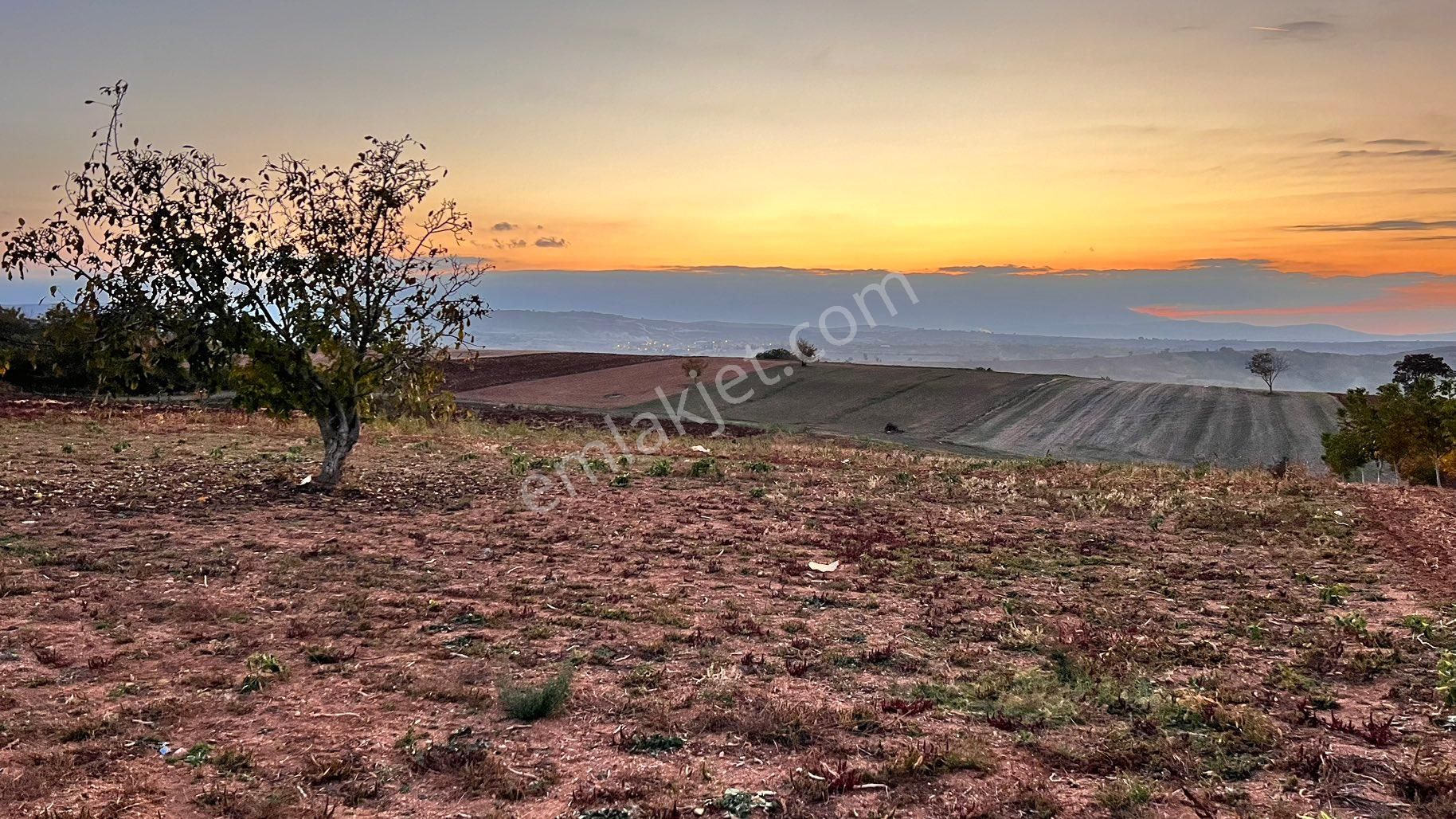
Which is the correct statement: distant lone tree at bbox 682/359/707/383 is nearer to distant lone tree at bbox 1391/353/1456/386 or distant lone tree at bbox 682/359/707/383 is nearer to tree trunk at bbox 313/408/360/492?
distant lone tree at bbox 1391/353/1456/386

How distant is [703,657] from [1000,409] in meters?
68.0

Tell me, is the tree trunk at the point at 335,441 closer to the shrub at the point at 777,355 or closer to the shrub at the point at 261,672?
the shrub at the point at 261,672

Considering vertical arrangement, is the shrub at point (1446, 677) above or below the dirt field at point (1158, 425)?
above

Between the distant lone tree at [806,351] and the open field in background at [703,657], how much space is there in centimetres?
8386

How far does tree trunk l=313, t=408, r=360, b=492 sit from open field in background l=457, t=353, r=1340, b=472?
41014 millimetres

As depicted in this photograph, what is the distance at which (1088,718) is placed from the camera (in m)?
7.17

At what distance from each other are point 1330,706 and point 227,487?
18982mm

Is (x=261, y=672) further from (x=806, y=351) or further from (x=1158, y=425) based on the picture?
(x=806, y=351)

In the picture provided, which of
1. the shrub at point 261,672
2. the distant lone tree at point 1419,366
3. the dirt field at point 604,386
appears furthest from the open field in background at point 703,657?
the distant lone tree at point 1419,366

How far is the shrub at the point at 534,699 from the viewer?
700 centimetres

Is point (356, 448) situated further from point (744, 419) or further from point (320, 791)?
point (744, 419)

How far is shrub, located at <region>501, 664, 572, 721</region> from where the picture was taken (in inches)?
276

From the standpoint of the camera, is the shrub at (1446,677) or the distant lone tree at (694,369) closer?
the shrub at (1446,677)

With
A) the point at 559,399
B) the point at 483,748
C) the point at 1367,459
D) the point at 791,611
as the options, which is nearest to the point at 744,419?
→ the point at 559,399
